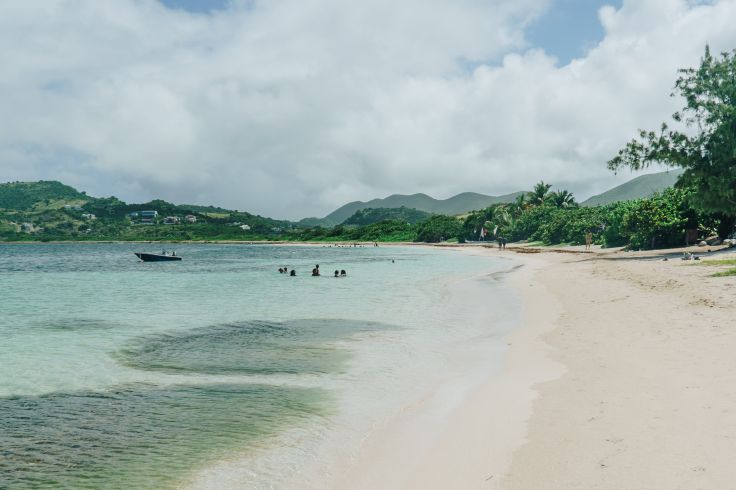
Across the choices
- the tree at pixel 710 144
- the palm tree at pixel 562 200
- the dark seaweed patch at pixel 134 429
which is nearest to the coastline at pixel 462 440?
the dark seaweed patch at pixel 134 429

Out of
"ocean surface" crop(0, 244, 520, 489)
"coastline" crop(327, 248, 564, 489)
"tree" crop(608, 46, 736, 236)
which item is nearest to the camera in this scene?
"coastline" crop(327, 248, 564, 489)

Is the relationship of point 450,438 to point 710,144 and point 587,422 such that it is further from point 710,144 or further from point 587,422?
point 710,144

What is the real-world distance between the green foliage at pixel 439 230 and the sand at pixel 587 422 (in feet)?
441

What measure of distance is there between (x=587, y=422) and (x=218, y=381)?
334 inches

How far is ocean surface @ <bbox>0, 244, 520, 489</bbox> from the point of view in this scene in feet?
25.0

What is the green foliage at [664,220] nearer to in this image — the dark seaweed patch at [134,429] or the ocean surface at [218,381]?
the ocean surface at [218,381]

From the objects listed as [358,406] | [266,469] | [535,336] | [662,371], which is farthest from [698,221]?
[266,469]

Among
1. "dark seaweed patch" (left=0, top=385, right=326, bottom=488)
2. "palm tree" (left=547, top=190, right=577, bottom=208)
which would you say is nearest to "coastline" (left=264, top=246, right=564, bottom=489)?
"dark seaweed patch" (left=0, top=385, right=326, bottom=488)

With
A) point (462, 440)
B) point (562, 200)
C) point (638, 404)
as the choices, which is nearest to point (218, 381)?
point (462, 440)

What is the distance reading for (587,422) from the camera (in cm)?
788

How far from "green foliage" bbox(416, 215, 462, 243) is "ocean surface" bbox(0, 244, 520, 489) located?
124 m

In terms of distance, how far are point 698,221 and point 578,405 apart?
167 feet

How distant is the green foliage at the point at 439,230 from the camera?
151 m

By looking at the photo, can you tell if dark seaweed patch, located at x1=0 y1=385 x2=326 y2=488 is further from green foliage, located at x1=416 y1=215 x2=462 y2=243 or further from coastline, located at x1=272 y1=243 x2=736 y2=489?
green foliage, located at x1=416 y1=215 x2=462 y2=243
